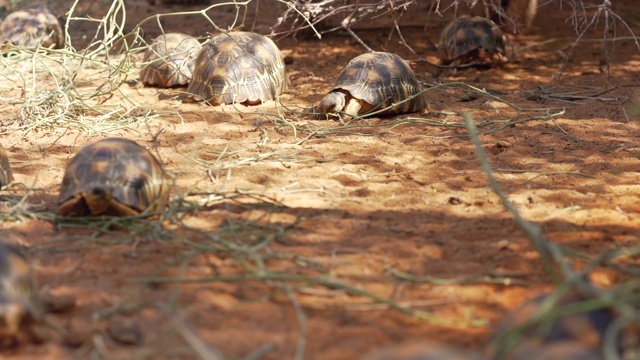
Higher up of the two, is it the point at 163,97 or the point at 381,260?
the point at 381,260

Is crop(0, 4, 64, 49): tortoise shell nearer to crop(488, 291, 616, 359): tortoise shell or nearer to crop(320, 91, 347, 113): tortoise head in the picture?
crop(320, 91, 347, 113): tortoise head

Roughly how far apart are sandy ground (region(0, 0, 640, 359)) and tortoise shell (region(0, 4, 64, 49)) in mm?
2037

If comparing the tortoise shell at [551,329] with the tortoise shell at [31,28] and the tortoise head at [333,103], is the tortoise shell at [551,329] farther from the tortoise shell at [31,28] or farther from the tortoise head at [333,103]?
the tortoise shell at [31,28]

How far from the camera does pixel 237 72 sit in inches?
235

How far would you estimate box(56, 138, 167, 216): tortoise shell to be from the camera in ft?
10.9

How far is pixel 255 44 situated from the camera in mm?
6281

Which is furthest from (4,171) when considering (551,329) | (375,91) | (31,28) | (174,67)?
(31,28)

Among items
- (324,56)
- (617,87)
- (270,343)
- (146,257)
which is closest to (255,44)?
(324,56)

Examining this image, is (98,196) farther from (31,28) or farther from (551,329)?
(31,28)

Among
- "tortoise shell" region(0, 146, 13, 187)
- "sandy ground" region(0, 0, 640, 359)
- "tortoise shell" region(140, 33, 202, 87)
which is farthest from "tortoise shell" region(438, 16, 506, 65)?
"tortoise shell" region(0, 146, 13, 187)

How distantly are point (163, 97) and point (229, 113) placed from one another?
86 cm

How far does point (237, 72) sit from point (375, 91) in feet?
3.89

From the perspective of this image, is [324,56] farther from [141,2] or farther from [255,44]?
[141,2]

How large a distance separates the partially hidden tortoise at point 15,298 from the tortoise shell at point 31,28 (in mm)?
6284
